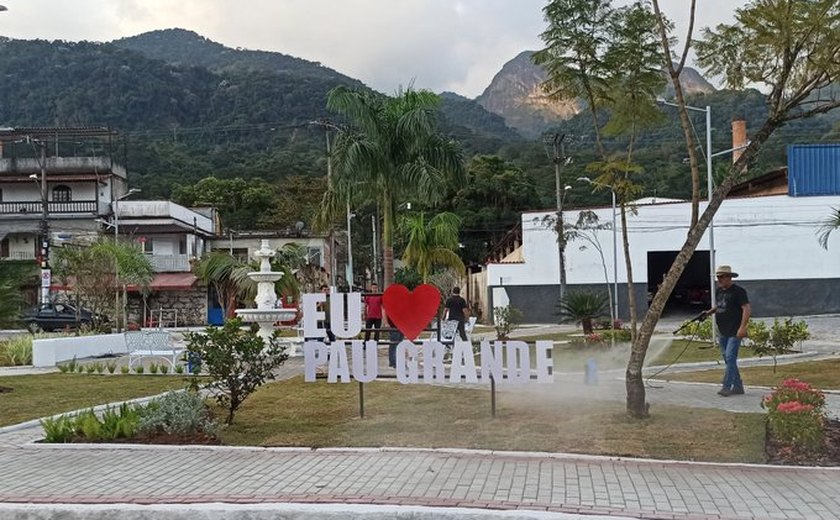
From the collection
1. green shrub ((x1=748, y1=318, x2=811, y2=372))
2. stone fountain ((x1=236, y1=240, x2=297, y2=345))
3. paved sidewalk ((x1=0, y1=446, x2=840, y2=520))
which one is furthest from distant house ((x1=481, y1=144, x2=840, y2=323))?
paved sidewalk ((x1=0, y1=446, x2=840, y2=520))

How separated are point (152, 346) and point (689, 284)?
133ft

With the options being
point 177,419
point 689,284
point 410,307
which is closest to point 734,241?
point 689,284

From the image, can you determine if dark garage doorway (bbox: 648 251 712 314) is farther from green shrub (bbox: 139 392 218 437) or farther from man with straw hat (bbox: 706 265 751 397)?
green shrub (bbox: 139 392 218 437)

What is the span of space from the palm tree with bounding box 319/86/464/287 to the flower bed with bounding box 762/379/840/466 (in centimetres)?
1519

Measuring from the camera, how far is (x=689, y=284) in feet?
168

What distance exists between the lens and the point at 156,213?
5084cm

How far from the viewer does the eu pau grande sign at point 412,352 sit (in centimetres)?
948

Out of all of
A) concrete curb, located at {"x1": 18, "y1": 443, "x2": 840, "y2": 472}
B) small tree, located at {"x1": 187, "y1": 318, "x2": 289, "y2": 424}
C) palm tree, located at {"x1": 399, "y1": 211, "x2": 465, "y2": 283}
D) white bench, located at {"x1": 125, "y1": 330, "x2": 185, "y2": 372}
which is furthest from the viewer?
palm tree, located at {"x1": 399, "y1": 211, "x2": 465, "y2": 283}

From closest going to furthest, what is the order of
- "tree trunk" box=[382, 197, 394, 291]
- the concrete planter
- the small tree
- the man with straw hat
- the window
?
1. the small tree
2. the man with straw hat
3. the concrete planter
4. "tree trunk" box=[382, 197, 394, 291]
5. the window

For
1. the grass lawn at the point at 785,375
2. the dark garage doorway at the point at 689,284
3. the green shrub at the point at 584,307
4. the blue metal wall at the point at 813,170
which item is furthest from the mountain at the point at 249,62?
the grass lawn at the point at 785,375

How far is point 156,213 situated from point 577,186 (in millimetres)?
30474

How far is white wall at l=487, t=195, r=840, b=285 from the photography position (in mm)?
39000

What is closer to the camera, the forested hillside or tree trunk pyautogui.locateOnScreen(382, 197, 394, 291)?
tree trunk pyautogui.locateOnScreen(382, 197, 394, 291)

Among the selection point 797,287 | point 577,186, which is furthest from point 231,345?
point 577,186
